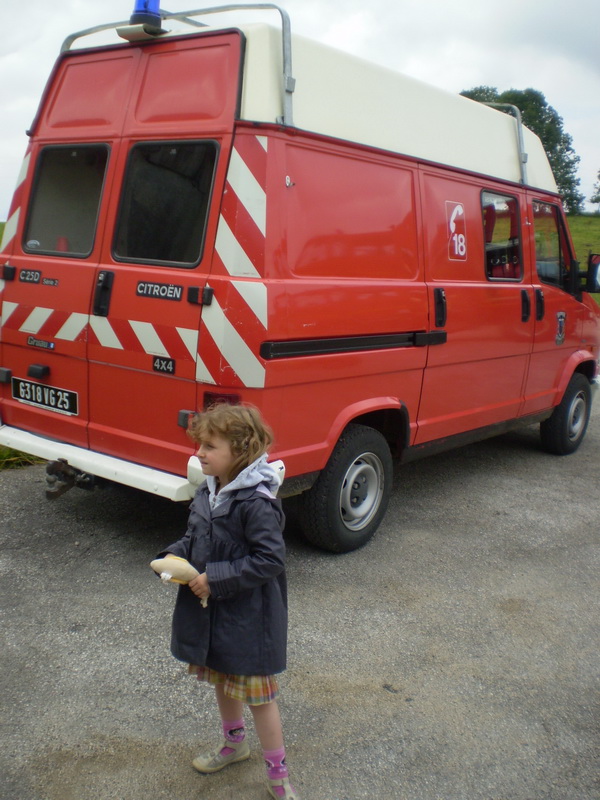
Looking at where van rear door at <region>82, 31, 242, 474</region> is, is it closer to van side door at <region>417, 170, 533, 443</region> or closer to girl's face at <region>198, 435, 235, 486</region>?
girl's face at <region>198, 435, 235, 486</region>

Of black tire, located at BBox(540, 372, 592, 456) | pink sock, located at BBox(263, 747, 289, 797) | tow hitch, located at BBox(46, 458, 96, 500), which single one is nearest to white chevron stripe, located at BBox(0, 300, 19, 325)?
tow hitch, located at BBox(46, 458, 96, 500)

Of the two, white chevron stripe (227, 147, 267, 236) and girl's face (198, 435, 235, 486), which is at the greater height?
white chevron stripe (227, 147, 267, 236)

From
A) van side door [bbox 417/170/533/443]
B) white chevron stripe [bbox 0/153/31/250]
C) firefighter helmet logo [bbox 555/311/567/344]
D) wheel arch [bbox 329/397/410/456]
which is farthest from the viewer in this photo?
firefighter helmet logo [bbox 555/311/567/344]

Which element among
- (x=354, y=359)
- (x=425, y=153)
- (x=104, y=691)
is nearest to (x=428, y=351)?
(x=354, y=359)

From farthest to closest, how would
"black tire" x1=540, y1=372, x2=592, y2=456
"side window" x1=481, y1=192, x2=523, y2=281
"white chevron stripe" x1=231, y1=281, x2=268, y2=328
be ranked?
"black tire" x1=540, y1=372, x2=592, y2=456
"side window" x1=481, y1=192, x2=523, y2=281
"white chevron stripe" x1=231, y1=281, x2=268, y2=328

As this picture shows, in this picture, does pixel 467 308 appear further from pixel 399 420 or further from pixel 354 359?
pixel 354 359

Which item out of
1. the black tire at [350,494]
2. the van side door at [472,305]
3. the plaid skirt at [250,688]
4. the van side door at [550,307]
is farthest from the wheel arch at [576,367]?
the plaid skirt at [250,688]

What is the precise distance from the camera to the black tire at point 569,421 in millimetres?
6934

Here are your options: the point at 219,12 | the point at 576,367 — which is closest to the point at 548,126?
the point at 576,367

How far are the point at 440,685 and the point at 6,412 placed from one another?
289 centimetres

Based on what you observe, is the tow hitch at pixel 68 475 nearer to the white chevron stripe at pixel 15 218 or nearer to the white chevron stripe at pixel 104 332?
the white chevron stripe at pixel 104 332

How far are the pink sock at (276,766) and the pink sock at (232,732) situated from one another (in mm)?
178

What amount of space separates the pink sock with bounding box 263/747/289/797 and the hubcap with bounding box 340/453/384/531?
6.82ft

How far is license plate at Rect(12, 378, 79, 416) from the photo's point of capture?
4367 millimetres
